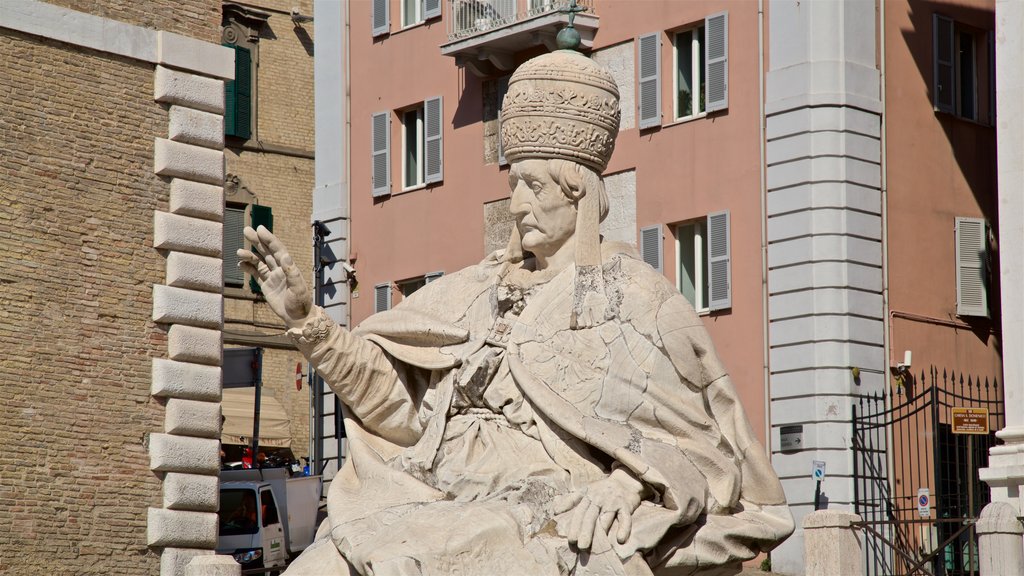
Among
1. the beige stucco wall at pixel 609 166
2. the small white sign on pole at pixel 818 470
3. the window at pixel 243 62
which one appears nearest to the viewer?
the small white sign on pole at pixel 818 470

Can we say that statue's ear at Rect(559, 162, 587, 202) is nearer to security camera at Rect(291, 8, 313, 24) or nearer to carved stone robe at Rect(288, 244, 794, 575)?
carved stone robe at Rect(288, 244, 794, 575)

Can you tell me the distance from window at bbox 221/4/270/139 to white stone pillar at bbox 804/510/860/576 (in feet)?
87.6

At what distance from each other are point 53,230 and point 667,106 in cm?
1026

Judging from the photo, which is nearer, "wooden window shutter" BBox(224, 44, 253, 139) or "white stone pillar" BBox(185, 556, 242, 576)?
"white stone pillar" BBox(185, 556, 242, 576)

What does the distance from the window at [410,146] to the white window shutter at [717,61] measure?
18.3ft

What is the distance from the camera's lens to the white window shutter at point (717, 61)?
25969 millimetres

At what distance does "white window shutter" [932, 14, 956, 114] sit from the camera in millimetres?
25969

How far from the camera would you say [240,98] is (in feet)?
131

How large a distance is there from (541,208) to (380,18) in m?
23.6

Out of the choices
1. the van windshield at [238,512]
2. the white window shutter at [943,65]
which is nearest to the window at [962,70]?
the white window shutter at [943,65]

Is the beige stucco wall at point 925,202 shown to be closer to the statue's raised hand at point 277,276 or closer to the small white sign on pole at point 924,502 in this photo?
the small white sign on pole at point 924,502

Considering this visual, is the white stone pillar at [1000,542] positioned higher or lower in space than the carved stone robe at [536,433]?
lower

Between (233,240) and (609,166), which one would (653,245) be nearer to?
(609,166)

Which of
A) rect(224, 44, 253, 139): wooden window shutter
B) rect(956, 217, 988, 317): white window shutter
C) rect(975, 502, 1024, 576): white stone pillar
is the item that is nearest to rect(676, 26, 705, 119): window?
rect(956, 217, 988, 317): white window shutter
